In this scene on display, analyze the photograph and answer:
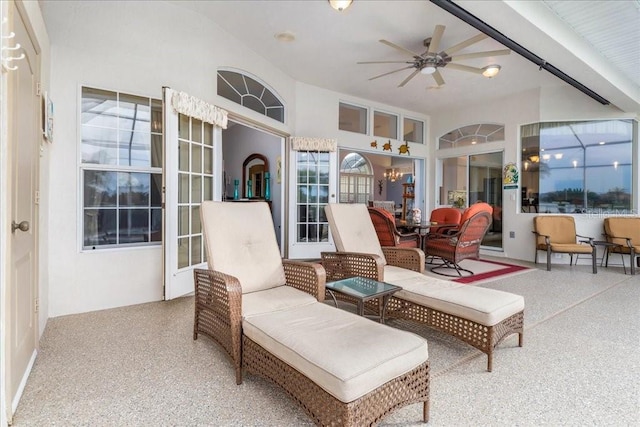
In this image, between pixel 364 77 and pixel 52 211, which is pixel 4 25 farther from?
pixel 364 77

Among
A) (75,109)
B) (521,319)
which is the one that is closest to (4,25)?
(75,109)

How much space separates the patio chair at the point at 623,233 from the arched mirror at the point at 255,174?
21.0 feet

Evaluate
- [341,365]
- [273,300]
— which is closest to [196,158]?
[273,300]

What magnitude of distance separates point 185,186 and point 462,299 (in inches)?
115

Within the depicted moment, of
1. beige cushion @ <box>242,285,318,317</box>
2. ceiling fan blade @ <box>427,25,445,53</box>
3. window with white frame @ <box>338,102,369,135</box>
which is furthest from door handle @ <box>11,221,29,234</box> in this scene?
window with white frame @ <box>338,102,369,135</box>

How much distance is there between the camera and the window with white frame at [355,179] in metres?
10.5

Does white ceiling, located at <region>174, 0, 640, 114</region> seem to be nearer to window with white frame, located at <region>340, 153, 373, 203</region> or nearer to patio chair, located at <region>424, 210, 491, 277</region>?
patio chair, located at <region>424, 210, 491, 277</region>

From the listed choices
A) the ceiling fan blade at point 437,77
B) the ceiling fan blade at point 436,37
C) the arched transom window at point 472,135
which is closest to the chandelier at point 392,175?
the arched transom window at point 472,135

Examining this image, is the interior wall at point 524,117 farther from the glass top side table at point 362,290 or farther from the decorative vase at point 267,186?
the glass top side table at point 362,290

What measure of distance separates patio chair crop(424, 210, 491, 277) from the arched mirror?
4.02m

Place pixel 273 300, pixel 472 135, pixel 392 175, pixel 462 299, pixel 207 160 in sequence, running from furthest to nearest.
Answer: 1. pixel 392 175
2. pixel 472 135
3. pixel 207 160
4. pixel 462 299
5. pixel 273 300

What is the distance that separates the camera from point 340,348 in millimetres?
1396

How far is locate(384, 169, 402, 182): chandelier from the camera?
37.3 feet

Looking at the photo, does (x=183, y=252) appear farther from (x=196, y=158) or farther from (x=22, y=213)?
(x=22, y=213)
